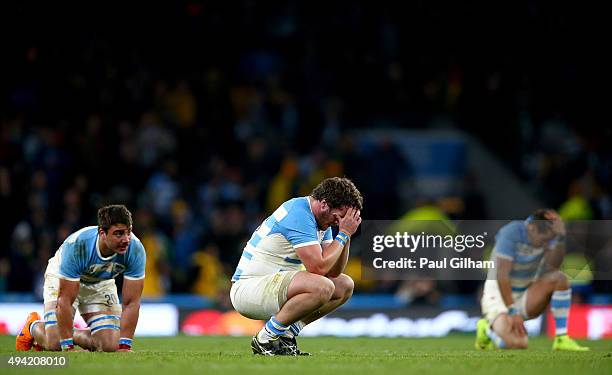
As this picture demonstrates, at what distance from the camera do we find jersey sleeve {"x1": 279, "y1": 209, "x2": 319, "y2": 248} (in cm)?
989

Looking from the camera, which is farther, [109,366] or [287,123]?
[287,123]

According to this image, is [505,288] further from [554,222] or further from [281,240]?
[281,240]

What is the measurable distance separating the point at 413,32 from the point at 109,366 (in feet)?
49.5

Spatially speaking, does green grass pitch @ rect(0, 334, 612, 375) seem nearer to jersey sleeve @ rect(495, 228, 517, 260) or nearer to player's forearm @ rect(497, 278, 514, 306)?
player's forearm @ rect(497, 278, 514, 306)

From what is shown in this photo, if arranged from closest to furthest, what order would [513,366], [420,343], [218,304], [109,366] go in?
[109,366] → [513,366] → [420,343] → [218,304]

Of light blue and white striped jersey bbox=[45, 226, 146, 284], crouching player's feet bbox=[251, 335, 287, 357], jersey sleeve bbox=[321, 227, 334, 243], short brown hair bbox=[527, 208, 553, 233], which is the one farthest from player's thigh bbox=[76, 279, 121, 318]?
short brown hair bbox=[527, 208, 553, 233]

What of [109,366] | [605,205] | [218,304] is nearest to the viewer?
[109,366]

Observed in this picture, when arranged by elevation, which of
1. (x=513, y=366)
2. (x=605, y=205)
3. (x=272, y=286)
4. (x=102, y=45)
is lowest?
(x=513, y=366)

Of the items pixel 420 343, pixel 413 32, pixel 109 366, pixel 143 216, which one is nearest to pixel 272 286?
pixel 109 366

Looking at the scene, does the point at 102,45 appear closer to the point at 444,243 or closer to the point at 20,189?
the point at 20,189

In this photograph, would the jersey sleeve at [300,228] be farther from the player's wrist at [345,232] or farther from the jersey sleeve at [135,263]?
the jersey sleeve at [135,263]

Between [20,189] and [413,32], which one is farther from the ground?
[413,32]

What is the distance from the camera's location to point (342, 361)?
32.3 feet

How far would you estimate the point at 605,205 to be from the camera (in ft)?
64.6
